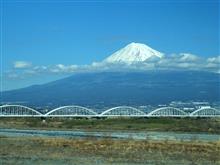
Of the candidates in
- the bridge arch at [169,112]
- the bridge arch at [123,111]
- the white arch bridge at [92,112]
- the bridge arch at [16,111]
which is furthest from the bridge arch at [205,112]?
the bridge arch at [16,111]

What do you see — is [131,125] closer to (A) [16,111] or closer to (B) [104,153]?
(A) [16,111]

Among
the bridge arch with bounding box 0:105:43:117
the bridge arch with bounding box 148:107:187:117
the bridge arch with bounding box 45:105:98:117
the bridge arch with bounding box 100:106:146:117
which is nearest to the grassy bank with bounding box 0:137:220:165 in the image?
the bridge arch with bounding box 0:105:43:117

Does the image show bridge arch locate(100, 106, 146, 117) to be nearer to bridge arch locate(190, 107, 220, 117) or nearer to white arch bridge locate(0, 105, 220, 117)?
white arch bridge locate(0, 105, 220, 117)

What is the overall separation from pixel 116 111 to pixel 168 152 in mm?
105613

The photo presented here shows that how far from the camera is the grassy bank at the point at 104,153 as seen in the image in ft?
86.4

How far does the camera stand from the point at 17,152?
30484mm

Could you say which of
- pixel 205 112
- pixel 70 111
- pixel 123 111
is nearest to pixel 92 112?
pixel 70 111

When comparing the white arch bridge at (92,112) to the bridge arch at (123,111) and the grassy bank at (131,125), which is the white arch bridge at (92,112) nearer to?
the bridge arch at (123,111)

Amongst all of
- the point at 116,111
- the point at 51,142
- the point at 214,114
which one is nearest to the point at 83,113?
the point at 116,111

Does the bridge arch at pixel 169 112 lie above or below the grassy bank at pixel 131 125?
above

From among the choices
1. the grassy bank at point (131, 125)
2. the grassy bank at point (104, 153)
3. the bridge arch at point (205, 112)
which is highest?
the bridge arch at point (205, 112)

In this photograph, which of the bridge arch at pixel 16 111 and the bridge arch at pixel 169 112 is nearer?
the bridge arch at pixel 16 111

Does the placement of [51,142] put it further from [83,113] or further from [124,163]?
[83,113]

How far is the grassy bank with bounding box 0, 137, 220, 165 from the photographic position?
26.3 m
